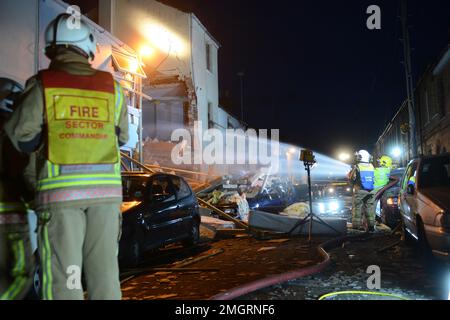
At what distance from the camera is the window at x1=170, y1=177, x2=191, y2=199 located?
27.3ft

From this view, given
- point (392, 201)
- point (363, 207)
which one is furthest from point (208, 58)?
point (392, 201)

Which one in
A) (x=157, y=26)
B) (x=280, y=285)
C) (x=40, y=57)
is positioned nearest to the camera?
(x=280, y=285)

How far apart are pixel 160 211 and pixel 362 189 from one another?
518 cm

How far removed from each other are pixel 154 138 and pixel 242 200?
328 inches

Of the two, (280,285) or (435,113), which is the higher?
(435,113)

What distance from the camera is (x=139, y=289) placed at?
4.96m

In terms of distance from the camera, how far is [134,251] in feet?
21.0

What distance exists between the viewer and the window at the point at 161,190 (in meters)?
7.28

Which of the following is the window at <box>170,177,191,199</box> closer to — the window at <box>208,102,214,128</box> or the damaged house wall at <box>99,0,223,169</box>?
the damaged house wall at <box>99,0,223,169</box>

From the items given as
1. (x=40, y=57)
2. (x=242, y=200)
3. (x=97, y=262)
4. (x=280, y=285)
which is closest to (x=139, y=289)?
(x=280, y=285)

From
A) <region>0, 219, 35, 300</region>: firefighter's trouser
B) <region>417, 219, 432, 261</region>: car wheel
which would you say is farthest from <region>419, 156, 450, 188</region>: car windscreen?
<region>0, 219, 35, 300</region>: firefighter's trouser

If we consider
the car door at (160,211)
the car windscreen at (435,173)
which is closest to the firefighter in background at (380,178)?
the car windscreen at (435,173)

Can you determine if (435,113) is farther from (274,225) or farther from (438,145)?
(274,225)

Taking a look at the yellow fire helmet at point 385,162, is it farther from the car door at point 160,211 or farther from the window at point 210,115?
the window at point 210,115
